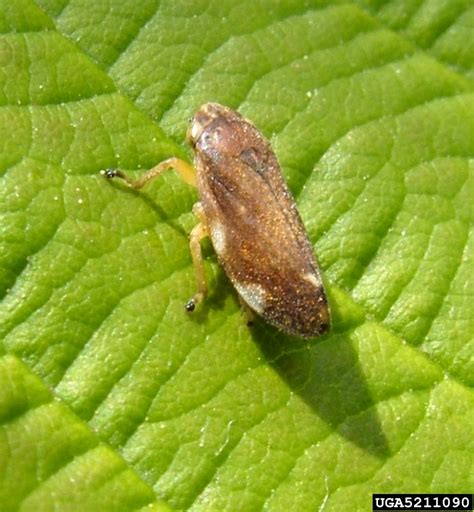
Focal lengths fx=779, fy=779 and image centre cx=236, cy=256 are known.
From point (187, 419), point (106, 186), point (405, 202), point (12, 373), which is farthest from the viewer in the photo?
point (405, 202)

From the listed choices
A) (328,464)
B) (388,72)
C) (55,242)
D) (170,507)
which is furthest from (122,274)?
(388,72)

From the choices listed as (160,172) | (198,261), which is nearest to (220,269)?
(198,261)

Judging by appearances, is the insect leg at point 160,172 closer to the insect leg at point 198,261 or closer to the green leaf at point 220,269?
the green leaf at point 220,269

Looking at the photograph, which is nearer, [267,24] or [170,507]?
[170,507]

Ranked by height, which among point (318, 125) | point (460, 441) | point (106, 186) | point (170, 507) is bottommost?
point (460, 441)

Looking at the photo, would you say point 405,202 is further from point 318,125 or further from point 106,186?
point 106,186

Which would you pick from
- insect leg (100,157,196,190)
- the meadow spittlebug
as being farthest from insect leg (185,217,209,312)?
insect leg (100,157,196,190)

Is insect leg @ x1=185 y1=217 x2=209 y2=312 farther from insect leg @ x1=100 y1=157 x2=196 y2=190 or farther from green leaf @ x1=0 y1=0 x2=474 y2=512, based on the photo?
insect leg @ x1=100 y1=157 x2=196 y2=190
